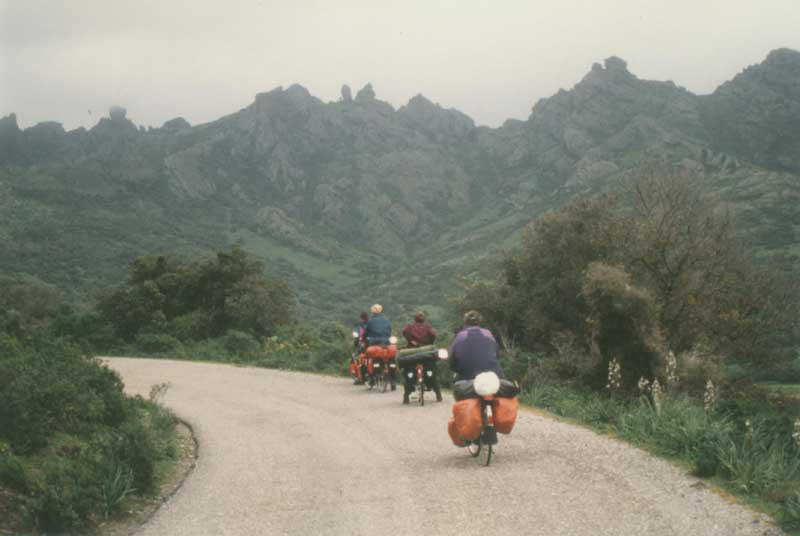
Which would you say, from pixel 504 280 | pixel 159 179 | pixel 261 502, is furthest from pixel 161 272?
pixel 159 179

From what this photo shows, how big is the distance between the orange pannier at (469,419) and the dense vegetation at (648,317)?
250cm

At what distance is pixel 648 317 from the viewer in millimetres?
20297

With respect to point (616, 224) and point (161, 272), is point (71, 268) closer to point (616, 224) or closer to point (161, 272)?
point (161, 272)

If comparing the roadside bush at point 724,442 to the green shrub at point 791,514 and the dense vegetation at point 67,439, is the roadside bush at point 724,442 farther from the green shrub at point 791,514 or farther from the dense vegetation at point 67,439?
the dense vegetation at point 67,439

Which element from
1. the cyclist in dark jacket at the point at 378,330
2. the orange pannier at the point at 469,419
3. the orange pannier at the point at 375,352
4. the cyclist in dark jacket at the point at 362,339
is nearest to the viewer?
the orange pannier at the point at 469,419

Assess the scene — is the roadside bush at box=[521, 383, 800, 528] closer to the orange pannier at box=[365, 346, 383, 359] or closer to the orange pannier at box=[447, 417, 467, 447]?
the orange pannier at box=[447, 417, 467, 447]

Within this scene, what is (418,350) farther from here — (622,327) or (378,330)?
(622,327)

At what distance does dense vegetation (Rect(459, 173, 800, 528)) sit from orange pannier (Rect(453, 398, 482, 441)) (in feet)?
8.20

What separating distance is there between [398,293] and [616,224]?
Result: 10560 cm

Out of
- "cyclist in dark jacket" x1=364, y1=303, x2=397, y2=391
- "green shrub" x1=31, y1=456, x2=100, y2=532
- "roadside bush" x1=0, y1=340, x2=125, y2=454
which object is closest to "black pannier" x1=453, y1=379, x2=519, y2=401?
"green shrub" x1=31, y1=456, x2=100, y2=532

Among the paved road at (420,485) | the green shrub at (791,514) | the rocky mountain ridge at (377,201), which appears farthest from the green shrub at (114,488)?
the rocky mountain ridge at (377,201)

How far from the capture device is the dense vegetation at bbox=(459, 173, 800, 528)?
11.9 m

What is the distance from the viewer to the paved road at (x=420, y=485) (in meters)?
6.71

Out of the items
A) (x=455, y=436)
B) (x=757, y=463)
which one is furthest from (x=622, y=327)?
(x=757, y=463)
